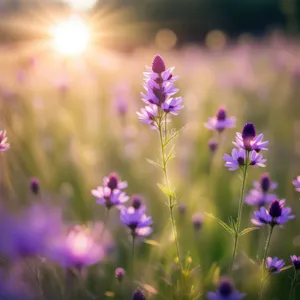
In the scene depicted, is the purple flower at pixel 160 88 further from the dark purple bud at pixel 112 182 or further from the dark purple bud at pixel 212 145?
the dark purple bud at pixel 212 145

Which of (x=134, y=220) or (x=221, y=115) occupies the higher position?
(x=221, y=115)

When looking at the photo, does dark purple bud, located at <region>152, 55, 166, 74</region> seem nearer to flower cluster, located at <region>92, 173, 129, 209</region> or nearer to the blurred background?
flower cluster, located at <region>92, 173, 129, 209</region>

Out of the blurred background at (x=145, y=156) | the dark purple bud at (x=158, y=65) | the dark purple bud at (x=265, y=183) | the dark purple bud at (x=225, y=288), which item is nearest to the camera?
the dark purple bud at (x=225, y=288)

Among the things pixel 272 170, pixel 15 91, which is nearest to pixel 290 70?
pixel 272 170

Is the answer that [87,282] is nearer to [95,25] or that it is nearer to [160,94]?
[160,94]

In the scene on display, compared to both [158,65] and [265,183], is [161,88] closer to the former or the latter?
[158,65]

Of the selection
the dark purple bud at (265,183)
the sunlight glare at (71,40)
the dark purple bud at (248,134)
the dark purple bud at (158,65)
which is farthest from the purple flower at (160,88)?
the sunlight glare at (71,40)

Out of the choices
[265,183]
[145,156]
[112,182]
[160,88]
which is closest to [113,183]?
[112,182]

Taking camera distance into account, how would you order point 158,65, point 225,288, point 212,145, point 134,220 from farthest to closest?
point 212,145, point 134,220, point 158,65, point 225,288
